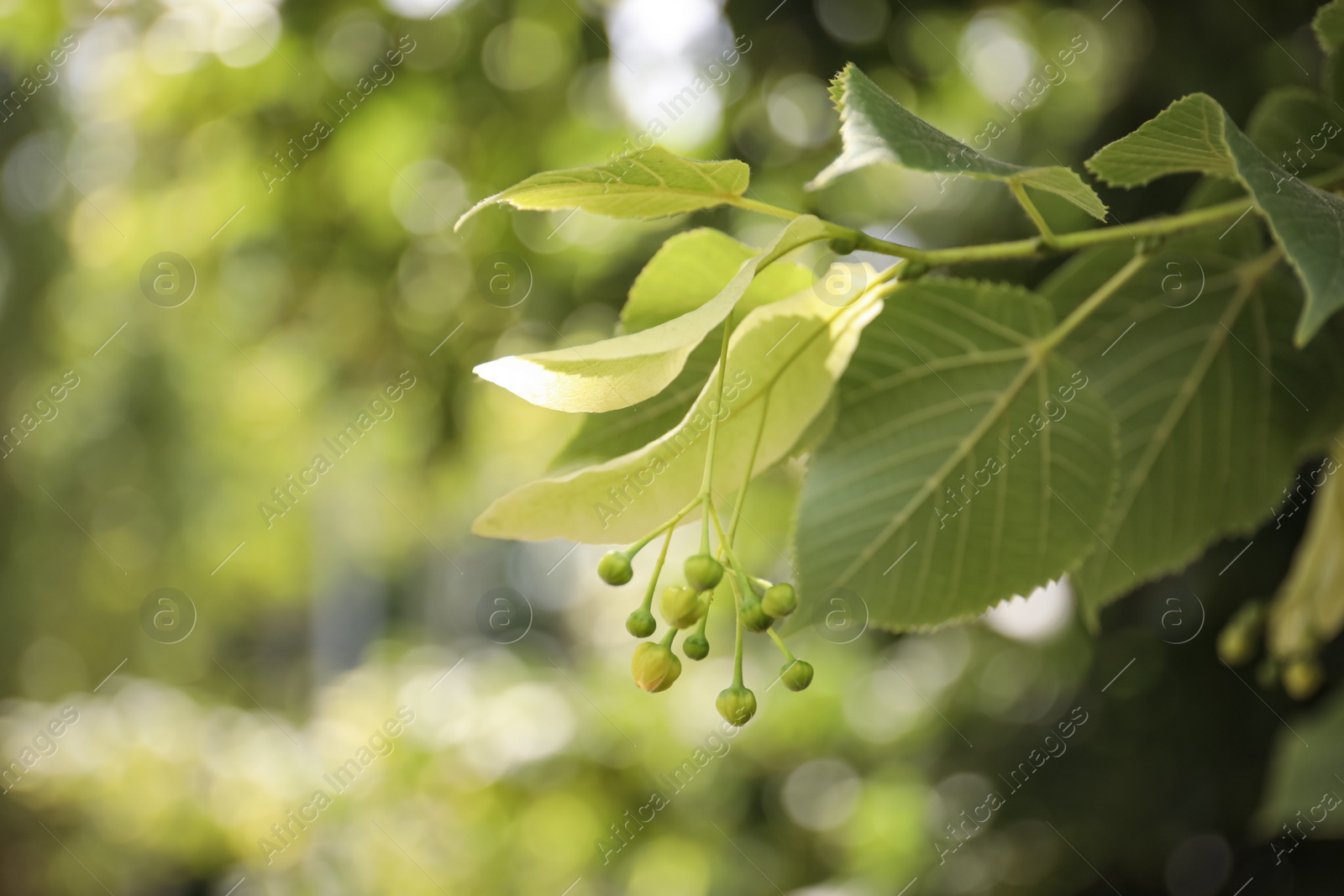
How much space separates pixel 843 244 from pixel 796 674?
128 millimetres

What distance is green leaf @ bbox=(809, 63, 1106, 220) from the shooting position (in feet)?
0.66

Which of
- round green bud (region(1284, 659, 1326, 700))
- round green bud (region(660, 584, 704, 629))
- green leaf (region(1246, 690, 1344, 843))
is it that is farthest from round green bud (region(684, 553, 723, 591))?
green leaf (region(1246, 690, 1344, 843))

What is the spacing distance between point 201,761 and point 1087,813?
7.25ft

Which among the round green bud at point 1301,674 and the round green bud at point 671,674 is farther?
the round green bud at point 1301,674

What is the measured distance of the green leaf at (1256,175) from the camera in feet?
0.63

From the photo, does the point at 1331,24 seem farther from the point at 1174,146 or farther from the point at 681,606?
the point at 681,606

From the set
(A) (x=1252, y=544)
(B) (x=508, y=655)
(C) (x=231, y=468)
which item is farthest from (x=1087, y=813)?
(C) (x=231, y=468)

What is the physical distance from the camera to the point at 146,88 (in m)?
1.67

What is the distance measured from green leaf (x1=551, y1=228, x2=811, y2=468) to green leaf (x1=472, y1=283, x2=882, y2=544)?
16 millimetres

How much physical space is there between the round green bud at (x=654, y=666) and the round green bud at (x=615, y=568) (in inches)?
0.8

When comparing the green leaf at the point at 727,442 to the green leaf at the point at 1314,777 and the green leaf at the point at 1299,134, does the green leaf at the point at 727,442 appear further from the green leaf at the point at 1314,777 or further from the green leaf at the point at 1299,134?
the green leaf at the point at 1314,777

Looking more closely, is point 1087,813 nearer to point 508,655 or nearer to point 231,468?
point 508,655

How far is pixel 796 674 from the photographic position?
0.89ft

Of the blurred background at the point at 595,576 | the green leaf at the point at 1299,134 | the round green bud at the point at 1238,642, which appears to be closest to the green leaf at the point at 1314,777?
the blurred background at the point at 595,576
